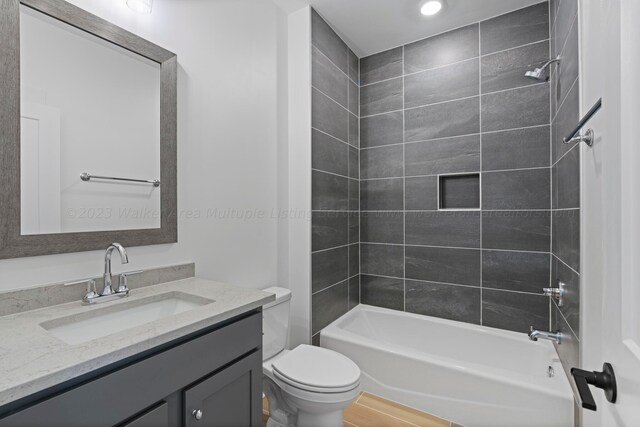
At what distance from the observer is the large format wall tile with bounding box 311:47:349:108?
2.17 m

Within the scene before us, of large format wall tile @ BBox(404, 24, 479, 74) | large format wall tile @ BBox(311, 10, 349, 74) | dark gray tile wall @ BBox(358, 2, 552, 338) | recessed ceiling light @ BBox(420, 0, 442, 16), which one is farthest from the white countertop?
large format wall tile @ BBox(404, 24, 479, 74)

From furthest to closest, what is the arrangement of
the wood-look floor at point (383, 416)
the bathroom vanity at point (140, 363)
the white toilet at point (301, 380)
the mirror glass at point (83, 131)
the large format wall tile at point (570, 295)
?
1. the wood-look floor at point (383, 416)
2. the white toilet at point (301, 380)
3. the large format wall tile at point (570, 295)
4. the mirror glass at point (83, 131)
5. the bathroom vanity at point (140, 363)

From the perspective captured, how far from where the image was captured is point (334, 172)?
237cm

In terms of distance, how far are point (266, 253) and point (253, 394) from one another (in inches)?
39.4

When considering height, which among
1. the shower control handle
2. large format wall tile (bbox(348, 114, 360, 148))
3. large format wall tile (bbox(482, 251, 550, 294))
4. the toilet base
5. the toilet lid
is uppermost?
large format wall tile (bbox(348, 114, 360, 148))

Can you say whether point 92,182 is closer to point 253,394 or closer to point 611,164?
point 253,394

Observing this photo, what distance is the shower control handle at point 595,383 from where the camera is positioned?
0.53 metres

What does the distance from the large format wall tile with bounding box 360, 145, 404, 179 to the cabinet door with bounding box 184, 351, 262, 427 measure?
192 cm

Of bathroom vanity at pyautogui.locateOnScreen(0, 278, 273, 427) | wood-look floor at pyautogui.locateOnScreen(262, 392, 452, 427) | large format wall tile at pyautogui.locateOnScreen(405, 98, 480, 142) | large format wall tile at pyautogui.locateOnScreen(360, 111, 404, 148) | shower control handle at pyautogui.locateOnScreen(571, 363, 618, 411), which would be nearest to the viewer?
shower control handle at pyautogui.locateOnScreen(571, 363, 618, 411)

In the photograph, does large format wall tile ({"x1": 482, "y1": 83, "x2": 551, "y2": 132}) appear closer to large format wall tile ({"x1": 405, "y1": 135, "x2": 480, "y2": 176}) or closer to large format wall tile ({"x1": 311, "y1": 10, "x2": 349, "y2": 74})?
large format wall tile ({"x1": 405, "y1": 135, "x2": 480, "y2": 176})

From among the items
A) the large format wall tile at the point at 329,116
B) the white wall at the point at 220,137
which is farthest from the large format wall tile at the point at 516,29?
the white wall at the point at 220,137

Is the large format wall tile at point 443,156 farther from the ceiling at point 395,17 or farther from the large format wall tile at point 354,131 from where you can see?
the ceiling at point 395,17

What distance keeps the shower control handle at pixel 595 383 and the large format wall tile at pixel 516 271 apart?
5.88ft

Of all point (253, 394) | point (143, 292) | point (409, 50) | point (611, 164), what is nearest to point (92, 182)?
point (143, 292)
